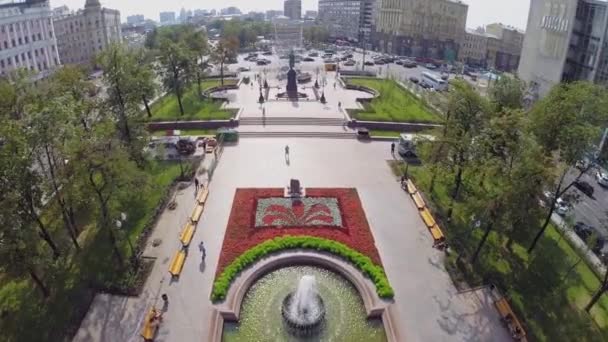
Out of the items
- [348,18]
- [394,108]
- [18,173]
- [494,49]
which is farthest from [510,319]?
[348,18]

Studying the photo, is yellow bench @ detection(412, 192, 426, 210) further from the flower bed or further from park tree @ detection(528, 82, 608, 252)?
park tree @ detection(528, 82, 608, 252)

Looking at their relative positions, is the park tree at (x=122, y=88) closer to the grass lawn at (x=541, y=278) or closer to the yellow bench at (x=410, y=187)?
the yellow bench at (x=410, y=187)

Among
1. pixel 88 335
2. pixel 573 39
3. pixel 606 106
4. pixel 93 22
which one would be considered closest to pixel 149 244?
pixel 88 335

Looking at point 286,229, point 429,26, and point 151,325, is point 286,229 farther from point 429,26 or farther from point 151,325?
point 429,26

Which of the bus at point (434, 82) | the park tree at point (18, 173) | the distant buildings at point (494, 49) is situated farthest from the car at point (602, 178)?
the distant buildings at point (494, 49)

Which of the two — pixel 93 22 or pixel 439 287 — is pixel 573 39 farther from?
pixel 93 22

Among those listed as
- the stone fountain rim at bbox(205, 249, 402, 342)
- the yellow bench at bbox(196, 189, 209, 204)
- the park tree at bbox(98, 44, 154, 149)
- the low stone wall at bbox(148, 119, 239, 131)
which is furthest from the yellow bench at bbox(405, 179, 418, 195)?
the low stone wall at bbox(148, 119, 239, 131)
